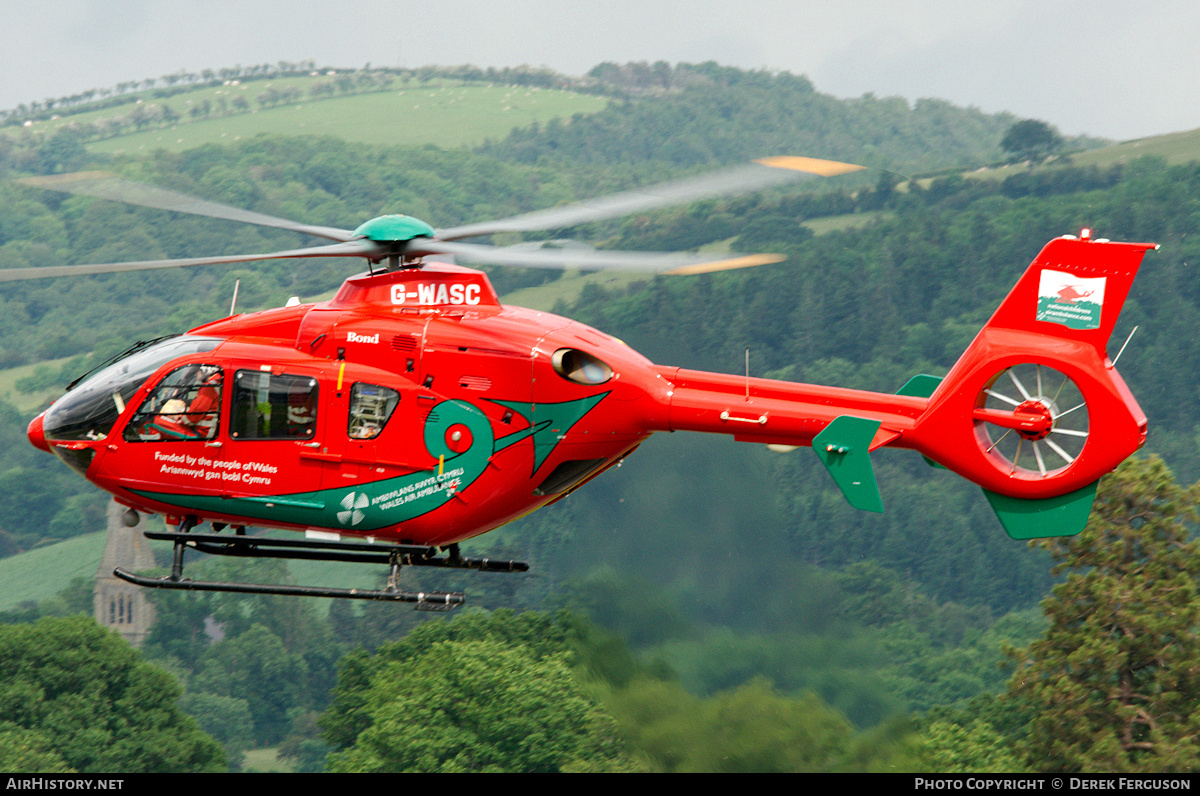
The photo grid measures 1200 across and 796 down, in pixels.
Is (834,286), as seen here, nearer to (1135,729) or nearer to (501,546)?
(501,546)

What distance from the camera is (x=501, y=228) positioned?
14.9m

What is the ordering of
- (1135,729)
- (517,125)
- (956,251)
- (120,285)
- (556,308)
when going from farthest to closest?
(517,125)
(120,285)
(956,251)
(556,308)
(1135,729)

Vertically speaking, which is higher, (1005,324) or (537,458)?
(1005,324)

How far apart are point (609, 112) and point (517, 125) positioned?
37.6 feet

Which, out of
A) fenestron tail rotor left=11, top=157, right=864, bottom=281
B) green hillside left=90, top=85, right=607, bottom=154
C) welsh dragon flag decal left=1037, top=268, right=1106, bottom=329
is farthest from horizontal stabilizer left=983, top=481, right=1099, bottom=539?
green hillside left=90, top=85, right=607, bottom=154

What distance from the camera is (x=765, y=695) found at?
3064cm

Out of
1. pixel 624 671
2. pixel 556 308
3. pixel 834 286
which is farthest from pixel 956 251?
pixel 624 671

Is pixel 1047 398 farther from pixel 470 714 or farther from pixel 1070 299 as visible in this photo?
pixel 470 714

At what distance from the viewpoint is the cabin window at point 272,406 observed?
14492mm

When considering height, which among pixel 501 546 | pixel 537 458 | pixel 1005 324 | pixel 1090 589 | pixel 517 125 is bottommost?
pixel 501 546

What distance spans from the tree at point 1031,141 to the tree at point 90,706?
90.3 metres

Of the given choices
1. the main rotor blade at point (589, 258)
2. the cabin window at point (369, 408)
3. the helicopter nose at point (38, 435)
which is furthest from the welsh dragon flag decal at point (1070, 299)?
the helicopter nose at point (38, 435)

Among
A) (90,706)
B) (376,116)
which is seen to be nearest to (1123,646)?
(90,706)

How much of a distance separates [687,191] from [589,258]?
1.22 meters
